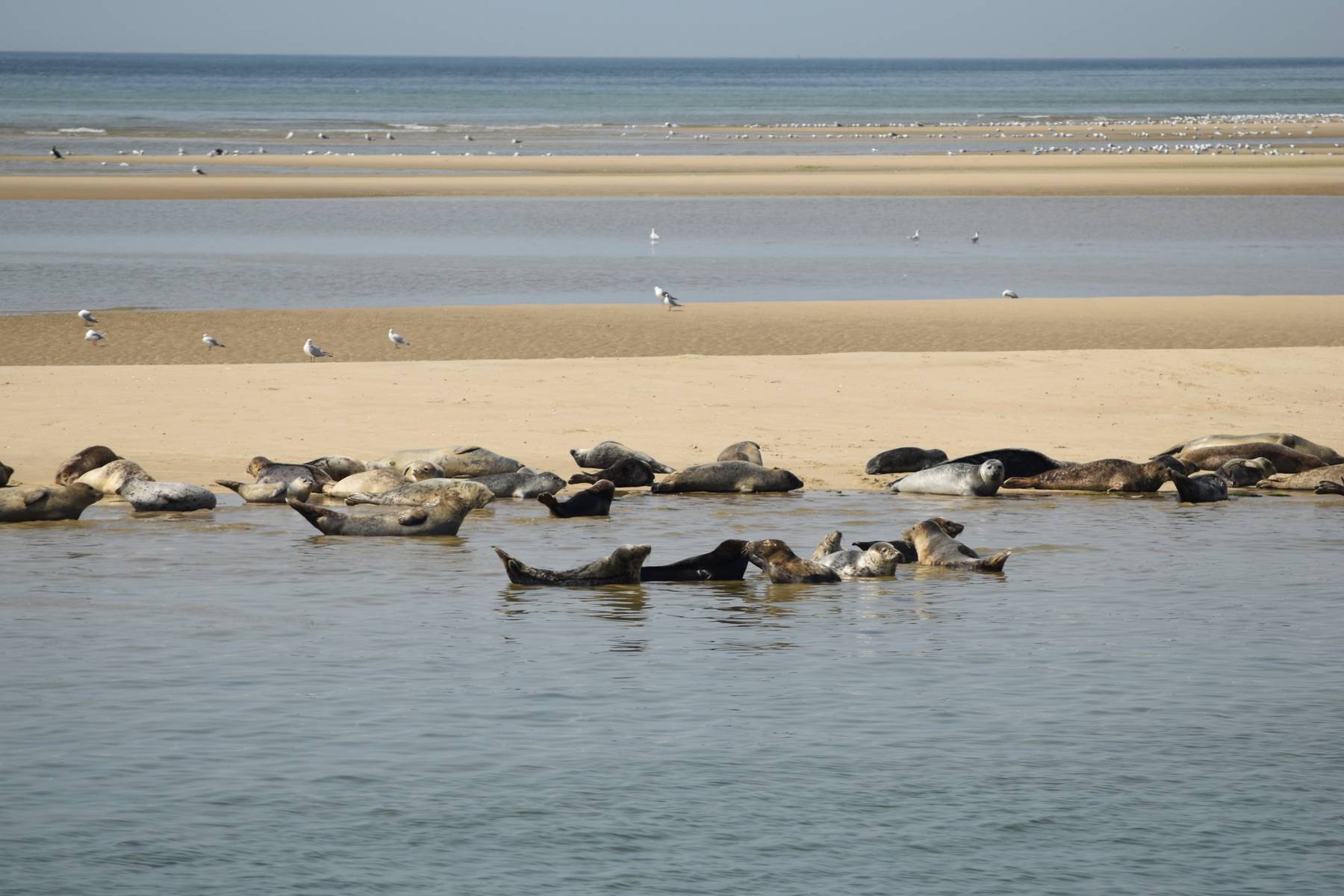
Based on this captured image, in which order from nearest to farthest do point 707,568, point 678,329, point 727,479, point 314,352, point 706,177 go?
point 707,568, point 727,479, point 314,352, point 678,329, point 706,177

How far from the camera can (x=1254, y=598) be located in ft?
31.8

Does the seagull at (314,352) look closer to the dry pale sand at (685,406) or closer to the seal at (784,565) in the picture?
the dry pale sand at (685,406)

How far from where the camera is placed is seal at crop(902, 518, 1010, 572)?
10375 millimetres

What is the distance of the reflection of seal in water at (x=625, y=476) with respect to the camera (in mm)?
13148

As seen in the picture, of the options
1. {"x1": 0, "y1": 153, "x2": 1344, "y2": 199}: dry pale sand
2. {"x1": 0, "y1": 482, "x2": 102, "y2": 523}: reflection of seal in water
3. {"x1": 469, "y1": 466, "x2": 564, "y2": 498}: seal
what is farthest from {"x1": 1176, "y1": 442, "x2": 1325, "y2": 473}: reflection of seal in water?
{"x1": 0, "y1": 153, "x2": 1344, "y2": 199}: dry pale sand

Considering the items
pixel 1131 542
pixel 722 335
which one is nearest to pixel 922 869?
pixel 1131 542

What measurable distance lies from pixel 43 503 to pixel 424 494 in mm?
2580

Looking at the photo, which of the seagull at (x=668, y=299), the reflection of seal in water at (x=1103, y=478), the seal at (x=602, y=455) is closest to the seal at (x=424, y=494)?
the seal at (x=602, y=455)

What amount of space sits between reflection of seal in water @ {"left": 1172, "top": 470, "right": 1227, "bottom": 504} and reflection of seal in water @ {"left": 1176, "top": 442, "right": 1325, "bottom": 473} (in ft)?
2.71

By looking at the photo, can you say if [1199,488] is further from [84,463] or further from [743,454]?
[84,463]

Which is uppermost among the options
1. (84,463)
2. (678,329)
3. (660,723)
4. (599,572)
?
(678,329)

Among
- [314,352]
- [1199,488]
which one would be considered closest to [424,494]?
[1199,488]

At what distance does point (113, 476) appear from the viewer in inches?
498

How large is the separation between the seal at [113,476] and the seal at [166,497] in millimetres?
317
